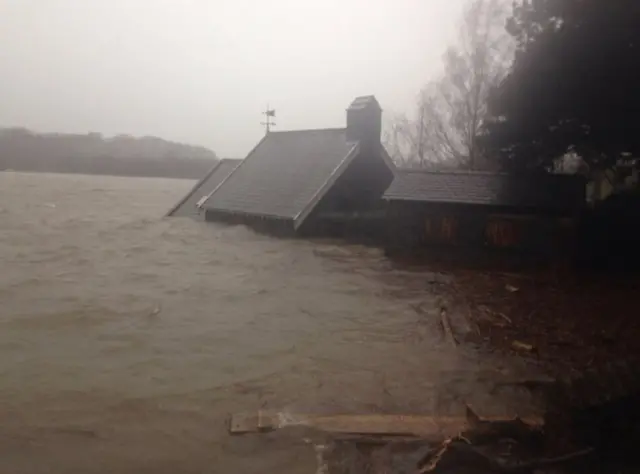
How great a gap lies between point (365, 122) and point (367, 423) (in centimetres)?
1959

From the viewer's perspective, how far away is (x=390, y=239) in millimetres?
21203

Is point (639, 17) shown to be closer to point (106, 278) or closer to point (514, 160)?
point (514, 160)

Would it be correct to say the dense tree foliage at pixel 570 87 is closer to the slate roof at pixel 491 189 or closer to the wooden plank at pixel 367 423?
the slate roof at pixel 491 189

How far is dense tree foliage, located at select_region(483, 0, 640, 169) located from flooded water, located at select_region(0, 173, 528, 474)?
25.2 ft

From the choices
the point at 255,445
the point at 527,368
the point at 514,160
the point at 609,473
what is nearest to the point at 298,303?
the point at 527,368

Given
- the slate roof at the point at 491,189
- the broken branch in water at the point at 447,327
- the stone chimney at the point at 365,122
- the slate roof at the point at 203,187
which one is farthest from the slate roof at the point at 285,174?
A: the broken branch in water at the point at 447,327

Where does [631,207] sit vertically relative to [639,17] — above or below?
below

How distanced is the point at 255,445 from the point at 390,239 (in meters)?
15.5

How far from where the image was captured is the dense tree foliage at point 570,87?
16.7m

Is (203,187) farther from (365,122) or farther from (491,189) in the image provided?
(491,189)

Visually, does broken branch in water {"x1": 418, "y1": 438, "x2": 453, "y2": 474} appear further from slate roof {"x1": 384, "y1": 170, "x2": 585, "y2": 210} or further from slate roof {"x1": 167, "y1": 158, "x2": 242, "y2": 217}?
slate roof {"x1": 167, "y1": 158, "x2": 242, "y2": 217}

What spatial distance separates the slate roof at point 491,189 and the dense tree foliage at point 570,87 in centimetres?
96

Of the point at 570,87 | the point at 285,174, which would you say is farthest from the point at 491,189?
the point at 285,174

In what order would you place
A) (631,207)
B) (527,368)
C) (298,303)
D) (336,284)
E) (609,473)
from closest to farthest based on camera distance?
1. (609,473)
2. (527,368)
3. (298,303)
4. (336,284)
5. (631,207)
